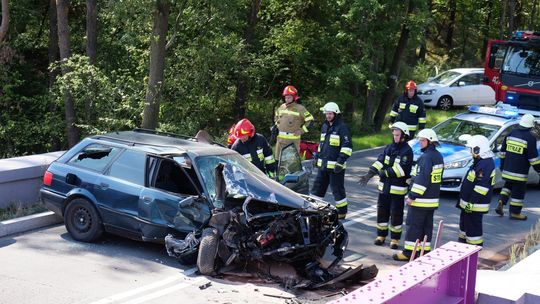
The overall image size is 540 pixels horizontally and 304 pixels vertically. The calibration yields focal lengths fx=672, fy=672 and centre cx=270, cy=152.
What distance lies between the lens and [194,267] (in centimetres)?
809

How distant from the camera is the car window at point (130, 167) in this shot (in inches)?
336

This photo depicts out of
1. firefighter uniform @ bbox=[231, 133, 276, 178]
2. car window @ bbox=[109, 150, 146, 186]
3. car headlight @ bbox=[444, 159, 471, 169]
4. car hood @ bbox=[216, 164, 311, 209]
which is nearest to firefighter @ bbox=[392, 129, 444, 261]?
car hood @ bbox=[216, 164, 311, 209]

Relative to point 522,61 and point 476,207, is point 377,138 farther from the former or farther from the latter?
point 476,207

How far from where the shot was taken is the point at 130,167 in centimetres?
865

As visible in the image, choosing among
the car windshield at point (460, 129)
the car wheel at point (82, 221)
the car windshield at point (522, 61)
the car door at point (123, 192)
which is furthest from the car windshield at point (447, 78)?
the car wheel at point (82, 221)

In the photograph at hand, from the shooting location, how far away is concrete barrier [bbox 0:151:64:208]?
31.8 feet

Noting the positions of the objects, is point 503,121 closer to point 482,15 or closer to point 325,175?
point 325,175

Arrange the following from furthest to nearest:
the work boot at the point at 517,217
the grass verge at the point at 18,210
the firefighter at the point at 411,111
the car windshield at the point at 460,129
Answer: the firefighter at the point at 411,111 < the car windshield at the point at 460,129 < the work boot at the point at 517,217 < the grass verge at the point at 18,210

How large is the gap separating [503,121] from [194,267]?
26.2ft

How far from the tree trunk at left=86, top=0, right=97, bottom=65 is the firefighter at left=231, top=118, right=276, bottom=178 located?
33.5ft

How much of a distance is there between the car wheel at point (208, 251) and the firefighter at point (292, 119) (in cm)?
484

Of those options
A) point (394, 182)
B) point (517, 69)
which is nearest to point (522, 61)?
point (517, 69)

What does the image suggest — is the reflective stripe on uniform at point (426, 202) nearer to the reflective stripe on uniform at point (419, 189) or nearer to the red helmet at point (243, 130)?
the reflective stripe on uniform at point (419, 189)

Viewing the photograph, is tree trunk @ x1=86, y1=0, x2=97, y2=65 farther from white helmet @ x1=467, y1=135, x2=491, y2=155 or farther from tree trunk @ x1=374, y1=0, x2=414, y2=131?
white helmet @ x1=467, y1=135, x2=491, y2=155
